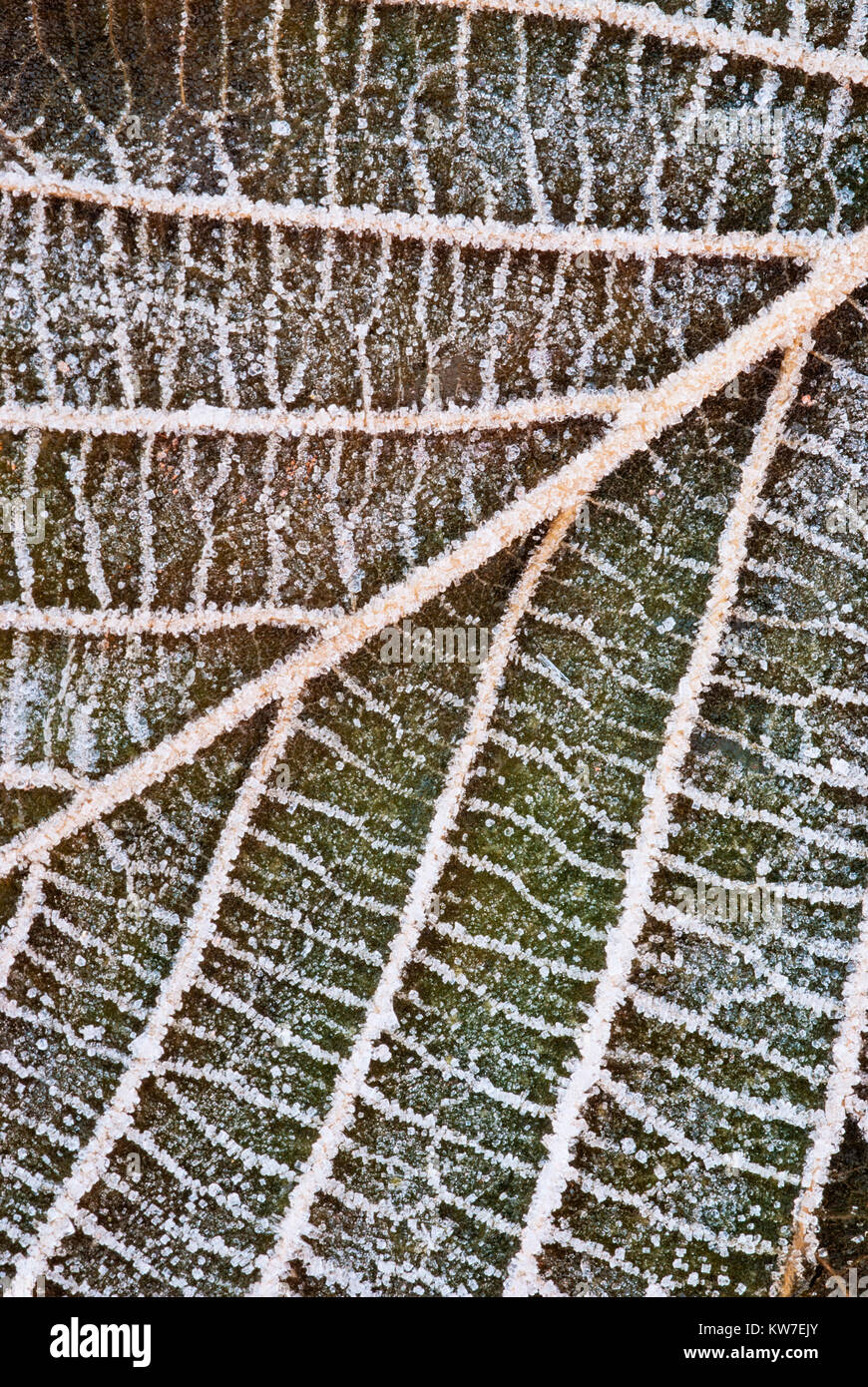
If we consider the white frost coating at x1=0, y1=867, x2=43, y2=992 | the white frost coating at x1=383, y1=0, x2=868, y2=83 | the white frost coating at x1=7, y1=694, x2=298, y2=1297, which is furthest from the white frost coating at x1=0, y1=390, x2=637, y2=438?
the white frost coating at x1=0, y1=867, x2=43, y2=992

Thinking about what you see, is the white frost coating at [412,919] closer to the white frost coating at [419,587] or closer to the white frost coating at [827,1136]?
the white frost coating at [419,587]

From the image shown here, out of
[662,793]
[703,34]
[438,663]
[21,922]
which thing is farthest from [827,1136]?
[703,34]

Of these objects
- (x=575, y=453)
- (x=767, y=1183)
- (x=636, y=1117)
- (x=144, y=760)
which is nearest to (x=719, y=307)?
(x=575, y=453)

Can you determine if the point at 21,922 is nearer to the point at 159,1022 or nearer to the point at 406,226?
the point at 159,1022

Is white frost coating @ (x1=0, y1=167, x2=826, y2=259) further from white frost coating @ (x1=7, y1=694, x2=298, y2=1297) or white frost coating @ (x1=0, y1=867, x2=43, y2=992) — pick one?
white frost coating @ (x1=0, y1=867, x2=43, y2=992)

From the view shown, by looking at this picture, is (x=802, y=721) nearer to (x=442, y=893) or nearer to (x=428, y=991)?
(x=442, y=893)

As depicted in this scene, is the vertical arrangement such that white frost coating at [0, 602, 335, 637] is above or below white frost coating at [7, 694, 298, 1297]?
above
